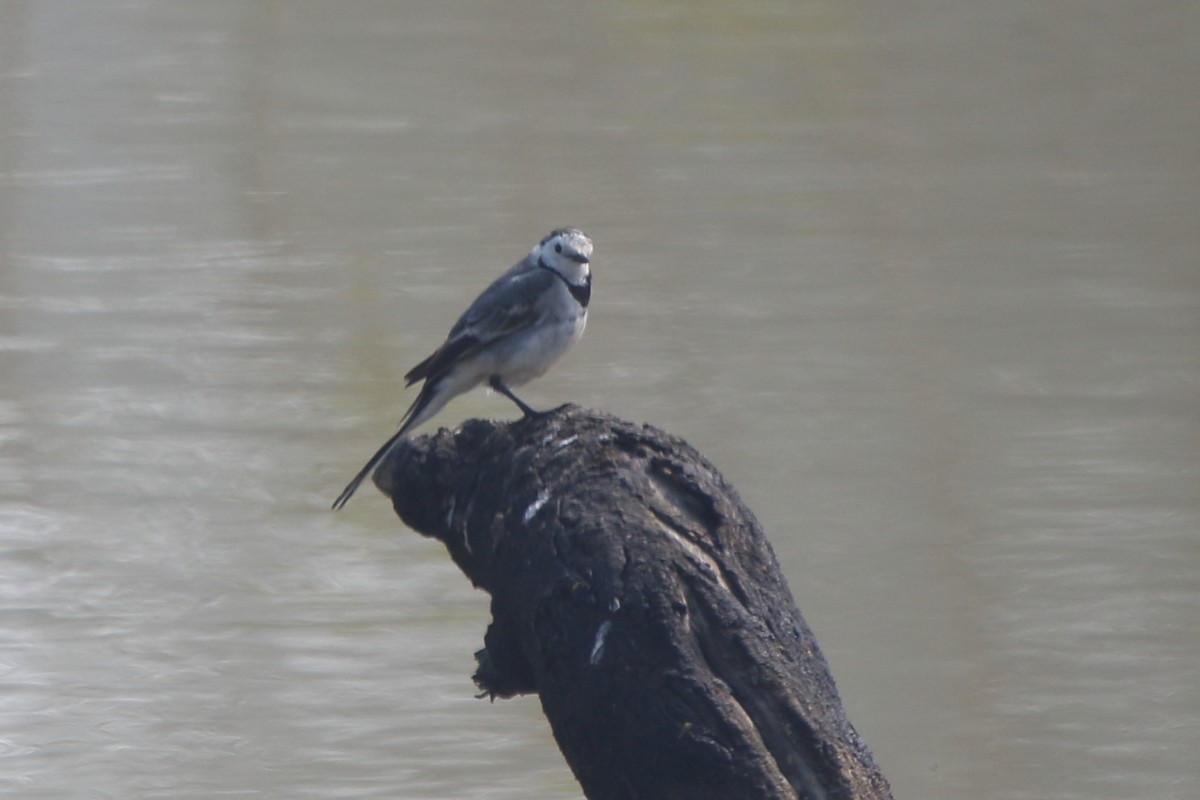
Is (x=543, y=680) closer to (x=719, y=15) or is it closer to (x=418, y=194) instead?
(x=418, y=194)

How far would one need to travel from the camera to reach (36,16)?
11.2 meters

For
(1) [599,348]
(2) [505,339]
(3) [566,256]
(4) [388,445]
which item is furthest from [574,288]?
(1) [599,348]

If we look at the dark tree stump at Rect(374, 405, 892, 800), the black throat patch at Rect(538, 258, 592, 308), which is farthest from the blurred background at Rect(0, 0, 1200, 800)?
the dark tree stump at Rect(374, 405, 892, 800)

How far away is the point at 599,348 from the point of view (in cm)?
773

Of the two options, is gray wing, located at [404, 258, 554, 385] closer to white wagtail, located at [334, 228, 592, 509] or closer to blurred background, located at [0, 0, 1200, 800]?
white wagtail, located at [334, 228, 592, 509]

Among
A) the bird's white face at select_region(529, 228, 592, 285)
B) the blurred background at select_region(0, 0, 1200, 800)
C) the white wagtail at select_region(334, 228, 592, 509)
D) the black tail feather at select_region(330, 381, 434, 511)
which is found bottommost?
the blurred background at select_region(0, 0, 1200, 800)

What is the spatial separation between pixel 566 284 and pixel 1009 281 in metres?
4.76

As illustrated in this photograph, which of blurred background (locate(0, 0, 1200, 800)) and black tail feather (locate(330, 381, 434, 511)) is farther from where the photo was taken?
blurred background (locate(0, 0, 1200, 800))

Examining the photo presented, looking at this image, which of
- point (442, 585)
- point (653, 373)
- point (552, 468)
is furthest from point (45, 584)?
point (552, 468)

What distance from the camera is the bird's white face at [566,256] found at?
4039mm

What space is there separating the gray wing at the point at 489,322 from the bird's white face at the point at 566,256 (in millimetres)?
112

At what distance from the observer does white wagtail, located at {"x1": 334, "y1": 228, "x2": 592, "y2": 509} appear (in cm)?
389

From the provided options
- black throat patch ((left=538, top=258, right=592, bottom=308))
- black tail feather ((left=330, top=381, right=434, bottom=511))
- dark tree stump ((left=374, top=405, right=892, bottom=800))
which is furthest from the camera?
black throat patch ((left=538, top=258, right=592, bottom=308))

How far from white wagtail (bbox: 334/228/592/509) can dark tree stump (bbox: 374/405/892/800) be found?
88 centimetres
